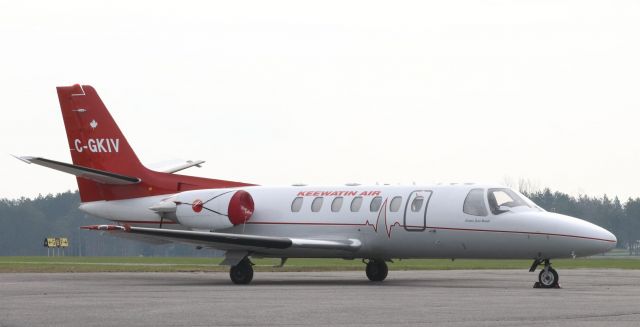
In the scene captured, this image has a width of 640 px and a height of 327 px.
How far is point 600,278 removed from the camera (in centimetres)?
3466

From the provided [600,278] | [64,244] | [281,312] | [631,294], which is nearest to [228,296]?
[281,312]

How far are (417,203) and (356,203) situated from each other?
2.04m

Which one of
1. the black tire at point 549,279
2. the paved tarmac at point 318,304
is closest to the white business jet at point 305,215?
the black tire at point 549,279

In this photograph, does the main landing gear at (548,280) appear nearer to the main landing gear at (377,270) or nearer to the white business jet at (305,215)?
the white business jet at (305,215)

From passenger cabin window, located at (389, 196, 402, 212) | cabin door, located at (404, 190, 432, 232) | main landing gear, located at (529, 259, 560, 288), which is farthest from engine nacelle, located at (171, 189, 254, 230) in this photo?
main landing gear, located at (529, 259, 560, 288)

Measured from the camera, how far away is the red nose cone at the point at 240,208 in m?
34.4

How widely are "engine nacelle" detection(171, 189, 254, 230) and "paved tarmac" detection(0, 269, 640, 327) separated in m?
3.98

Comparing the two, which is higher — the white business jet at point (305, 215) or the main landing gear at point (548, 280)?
the white business jet at point (305, 215)

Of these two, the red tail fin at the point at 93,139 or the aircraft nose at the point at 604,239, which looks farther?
the red tail fin at the point at 93,139

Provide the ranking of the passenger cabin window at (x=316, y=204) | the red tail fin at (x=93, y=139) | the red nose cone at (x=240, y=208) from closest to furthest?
1. the passenger cabin window at (x=316, y=204)
2. the red nose cone at (x=240, y=208)
3. the red tail fin at (x=93, y=139)

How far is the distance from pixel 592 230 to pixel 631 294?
4463 mm

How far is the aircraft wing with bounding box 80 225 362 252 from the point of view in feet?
101

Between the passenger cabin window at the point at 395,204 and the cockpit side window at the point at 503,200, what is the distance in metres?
2.58

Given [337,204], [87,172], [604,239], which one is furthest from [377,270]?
[87,172]
